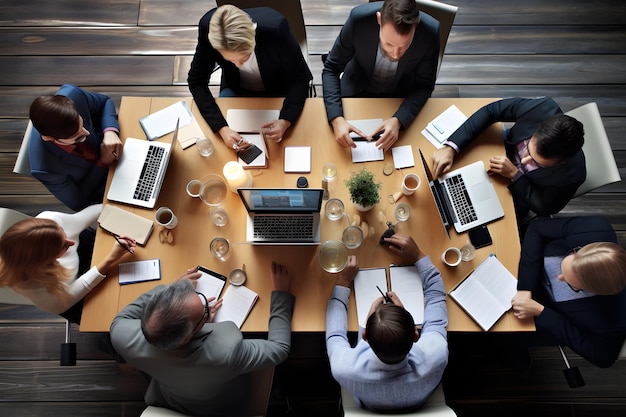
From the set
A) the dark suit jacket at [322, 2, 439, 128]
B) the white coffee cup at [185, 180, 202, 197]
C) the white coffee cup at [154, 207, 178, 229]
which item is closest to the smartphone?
the white coffee cup at [154, 207, 178, 229]

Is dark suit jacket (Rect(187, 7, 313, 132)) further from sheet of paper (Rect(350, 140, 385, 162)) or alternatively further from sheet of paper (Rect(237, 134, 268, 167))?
sheet of paper (Rect(350, 140, 385, 162))

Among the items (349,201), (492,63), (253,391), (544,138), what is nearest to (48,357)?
(253,391)

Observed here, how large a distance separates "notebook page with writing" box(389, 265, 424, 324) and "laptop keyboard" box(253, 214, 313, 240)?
0.44m

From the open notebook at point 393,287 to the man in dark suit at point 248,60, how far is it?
32.9 inches

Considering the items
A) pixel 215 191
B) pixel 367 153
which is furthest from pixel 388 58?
pixel 215 191

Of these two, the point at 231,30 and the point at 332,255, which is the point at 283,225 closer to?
the point at 332,255

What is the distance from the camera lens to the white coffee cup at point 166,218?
6.68 ft

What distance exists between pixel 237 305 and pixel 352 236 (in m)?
0.62

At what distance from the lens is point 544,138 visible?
1920 millimetres

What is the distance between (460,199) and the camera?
2086 millimetres

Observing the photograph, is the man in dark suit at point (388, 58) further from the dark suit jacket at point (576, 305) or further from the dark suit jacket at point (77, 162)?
the dark suit jacket at point (77, 162)

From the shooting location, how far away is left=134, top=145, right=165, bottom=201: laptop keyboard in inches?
83.2

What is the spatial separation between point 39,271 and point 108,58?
2.13 m

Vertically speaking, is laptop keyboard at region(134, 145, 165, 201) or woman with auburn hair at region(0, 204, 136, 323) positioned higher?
laptop keyboard at region(134, 145, 165, 201)
